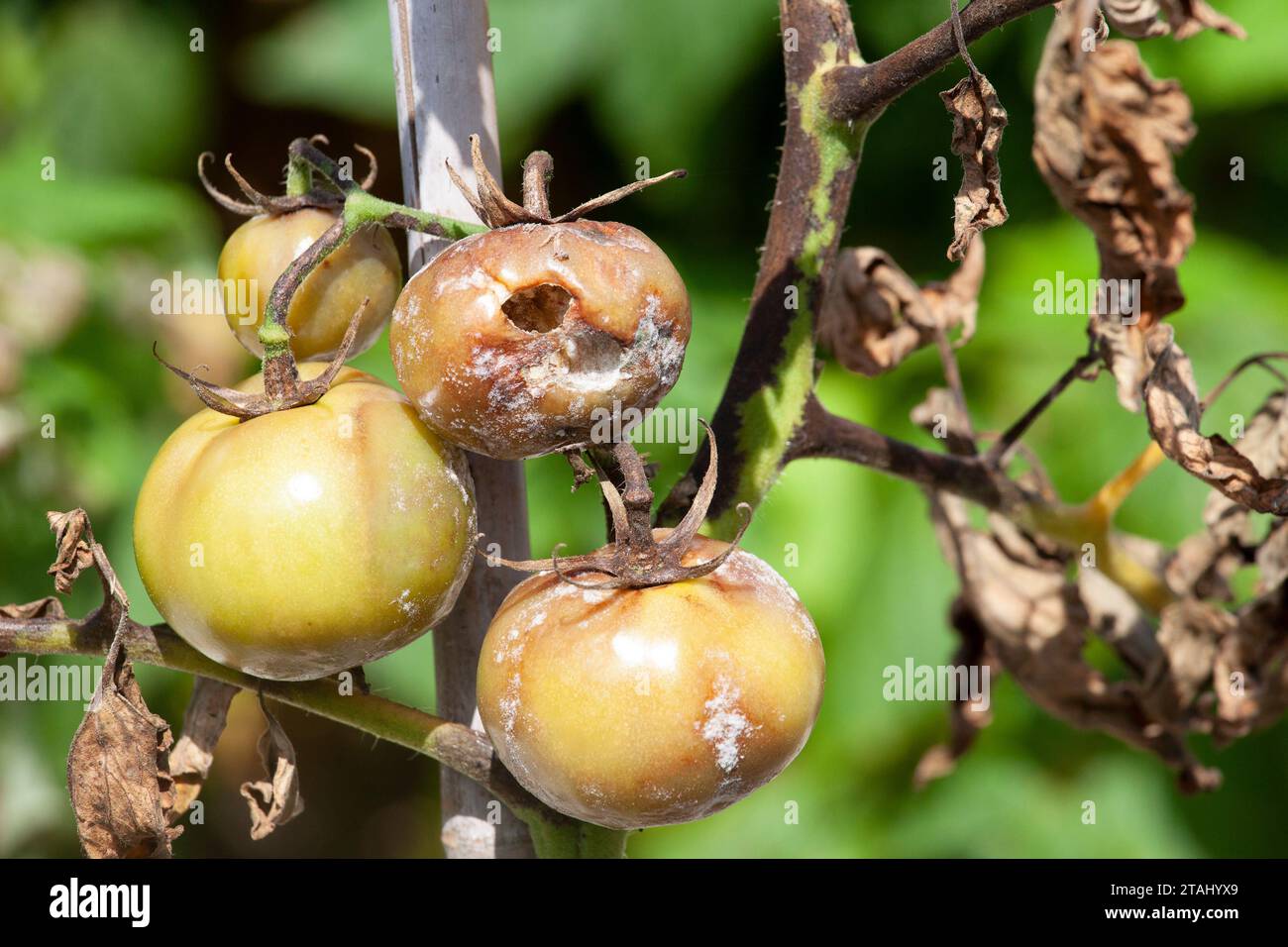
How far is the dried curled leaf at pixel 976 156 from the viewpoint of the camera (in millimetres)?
464

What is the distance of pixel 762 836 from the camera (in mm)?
1611

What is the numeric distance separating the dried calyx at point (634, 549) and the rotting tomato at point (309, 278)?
14 cm

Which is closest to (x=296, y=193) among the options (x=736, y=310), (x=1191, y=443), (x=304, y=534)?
(x=304, y=534)

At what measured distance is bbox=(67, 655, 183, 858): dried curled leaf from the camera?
1.58 ft

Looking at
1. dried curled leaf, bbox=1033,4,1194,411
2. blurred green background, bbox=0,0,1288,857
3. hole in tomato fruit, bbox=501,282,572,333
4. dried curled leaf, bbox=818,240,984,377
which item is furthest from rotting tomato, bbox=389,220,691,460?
blurred green background, bbox=0,0,1288,857

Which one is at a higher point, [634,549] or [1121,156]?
[1121,156]

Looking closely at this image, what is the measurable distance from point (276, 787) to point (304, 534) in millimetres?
131

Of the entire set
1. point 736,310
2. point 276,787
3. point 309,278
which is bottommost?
point 276,787

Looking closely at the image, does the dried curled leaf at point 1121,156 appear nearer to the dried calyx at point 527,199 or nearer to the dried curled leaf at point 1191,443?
the dried curled leaf at point 1191,443

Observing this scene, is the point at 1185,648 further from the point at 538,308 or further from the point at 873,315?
the point at 538,308

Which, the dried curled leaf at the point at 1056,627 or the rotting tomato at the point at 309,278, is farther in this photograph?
the dried curled leaf at the point at 1056,627

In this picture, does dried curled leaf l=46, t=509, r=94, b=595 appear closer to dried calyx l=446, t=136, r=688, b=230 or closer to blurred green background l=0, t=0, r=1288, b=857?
dried calyx l=446, t=136, r=688, b=230

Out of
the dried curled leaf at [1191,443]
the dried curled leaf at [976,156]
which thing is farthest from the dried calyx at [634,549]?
the dried curled leaf at [1191,443]

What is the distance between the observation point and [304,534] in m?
0.45
